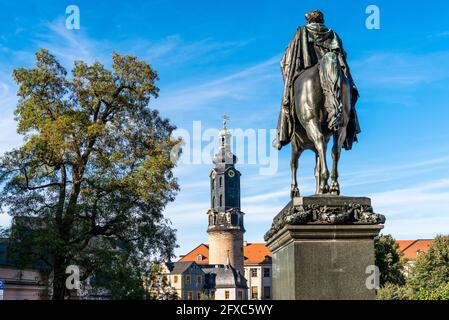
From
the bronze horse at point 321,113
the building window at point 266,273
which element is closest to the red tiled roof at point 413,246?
the building window at point 266,273

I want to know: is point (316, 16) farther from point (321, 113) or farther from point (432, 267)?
point (432, 267)

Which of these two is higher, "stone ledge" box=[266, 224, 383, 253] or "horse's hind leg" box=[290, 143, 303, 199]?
"horse's hind leg" box=[290, 143, 303, 199]

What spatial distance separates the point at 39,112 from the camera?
91.8 ft

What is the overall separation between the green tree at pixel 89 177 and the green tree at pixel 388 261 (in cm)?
3507

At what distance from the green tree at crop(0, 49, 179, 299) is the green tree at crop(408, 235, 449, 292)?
40651 millimetres

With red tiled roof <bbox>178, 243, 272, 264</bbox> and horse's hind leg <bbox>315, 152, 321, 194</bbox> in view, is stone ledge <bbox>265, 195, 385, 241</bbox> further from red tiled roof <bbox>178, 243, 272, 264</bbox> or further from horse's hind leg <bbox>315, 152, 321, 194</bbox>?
red tiled roof <bbox>178, 243, 272, 264</bbox>

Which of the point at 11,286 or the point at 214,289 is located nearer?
the point at 11,286

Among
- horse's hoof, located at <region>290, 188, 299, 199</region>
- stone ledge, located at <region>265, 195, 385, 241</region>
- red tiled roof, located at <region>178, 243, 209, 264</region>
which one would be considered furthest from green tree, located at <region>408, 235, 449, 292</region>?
red tiled roof, located at <region>178, 243, 209, 264</region>

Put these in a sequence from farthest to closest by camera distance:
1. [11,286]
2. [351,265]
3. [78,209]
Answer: [11,286], [78,209], [351,265]

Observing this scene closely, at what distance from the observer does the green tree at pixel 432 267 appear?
6116 centimetres

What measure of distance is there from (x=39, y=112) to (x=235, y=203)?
9517 centimetres

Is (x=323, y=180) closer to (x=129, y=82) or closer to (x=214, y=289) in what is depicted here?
(x=129, y=82)

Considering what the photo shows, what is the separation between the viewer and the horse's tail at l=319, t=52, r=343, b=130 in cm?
787
